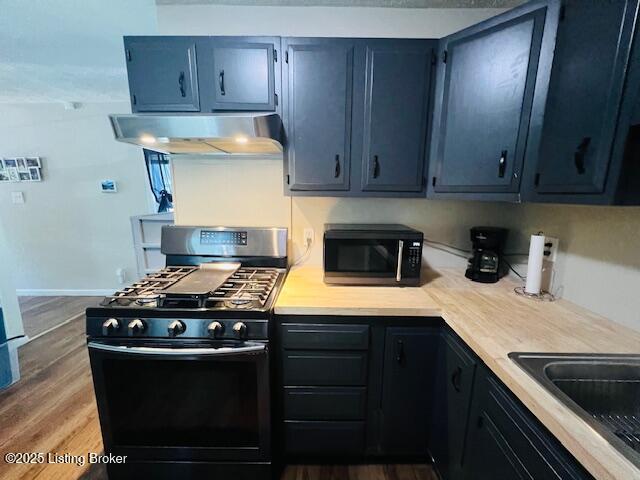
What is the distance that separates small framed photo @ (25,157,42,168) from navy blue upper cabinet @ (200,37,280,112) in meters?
3.47

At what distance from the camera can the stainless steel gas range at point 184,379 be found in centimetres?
117

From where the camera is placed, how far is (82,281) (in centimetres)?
369

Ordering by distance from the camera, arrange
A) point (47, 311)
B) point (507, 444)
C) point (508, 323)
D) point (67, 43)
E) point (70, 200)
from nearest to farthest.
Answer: point (507, 444)
point (508, 323)
point (67, 43)
point (47, 311)
point (70, 200)

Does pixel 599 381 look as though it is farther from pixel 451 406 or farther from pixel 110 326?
Result: pixel 110 326

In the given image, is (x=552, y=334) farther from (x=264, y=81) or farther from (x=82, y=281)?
(x=82, y=281)

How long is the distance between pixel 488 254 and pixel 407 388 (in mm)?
894

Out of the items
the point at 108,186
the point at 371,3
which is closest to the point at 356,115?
the point at 371,3

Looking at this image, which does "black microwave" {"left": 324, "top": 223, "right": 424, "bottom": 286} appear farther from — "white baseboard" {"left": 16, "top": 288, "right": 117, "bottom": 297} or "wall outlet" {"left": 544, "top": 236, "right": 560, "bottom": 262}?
"white baseboard" {"left": 16, "top": 288, "right": 117, "bottom": 297}

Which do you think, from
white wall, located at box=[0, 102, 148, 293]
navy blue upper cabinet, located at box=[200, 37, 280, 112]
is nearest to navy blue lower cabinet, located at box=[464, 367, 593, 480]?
navy blue upper cabinet, located at box=[200, 37, 280, 112]

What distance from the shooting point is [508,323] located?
1.09 meters

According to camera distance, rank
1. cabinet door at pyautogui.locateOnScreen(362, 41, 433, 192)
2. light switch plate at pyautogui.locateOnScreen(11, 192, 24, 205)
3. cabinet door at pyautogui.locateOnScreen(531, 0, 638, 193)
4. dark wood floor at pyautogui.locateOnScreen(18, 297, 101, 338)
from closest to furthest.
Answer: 1. cabinet door at pyautogui.locateOnScreen(531, 0, 638, 193)
2. cabinet door at pyautogui.locateOnScreen(362, 41, 433, 192)
3. dark wood floor at pyautogui.locateOnScreen(18, 297, 101, 338)
4. light switch plate at pyautogui.locateOnScreen(11, 192, 24, 205)

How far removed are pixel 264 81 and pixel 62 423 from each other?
242cm

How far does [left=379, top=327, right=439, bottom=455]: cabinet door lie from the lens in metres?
1.30

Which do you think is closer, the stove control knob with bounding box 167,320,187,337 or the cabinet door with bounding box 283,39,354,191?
the stove control knob with bounding box 167,320,187,337
